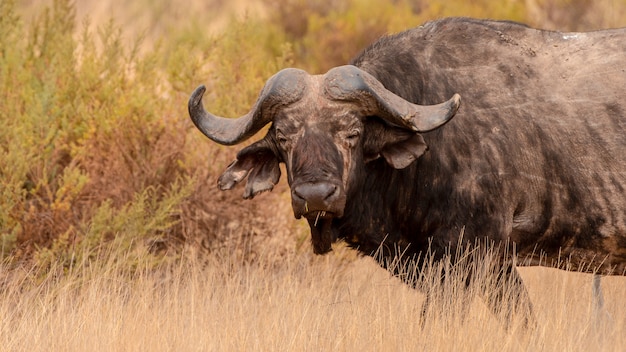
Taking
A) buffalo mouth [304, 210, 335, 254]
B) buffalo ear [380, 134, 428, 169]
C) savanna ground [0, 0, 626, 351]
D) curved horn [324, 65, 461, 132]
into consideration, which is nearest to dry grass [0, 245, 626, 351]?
savanna ground [0, 0, 626, 351]

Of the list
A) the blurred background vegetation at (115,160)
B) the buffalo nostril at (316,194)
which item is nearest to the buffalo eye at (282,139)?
the buffalo nostril at (316,194)

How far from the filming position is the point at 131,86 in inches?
340

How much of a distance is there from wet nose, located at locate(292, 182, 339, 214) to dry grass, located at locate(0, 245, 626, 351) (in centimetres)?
60

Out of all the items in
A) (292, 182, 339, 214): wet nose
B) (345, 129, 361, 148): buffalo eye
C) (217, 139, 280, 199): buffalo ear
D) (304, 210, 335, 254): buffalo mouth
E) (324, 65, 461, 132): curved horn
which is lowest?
(304, 210, 335, 254): buffalo mouth

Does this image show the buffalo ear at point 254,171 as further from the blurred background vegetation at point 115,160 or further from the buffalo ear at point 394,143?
the blurred background vegetation at point 115,160

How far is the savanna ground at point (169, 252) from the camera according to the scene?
562cm

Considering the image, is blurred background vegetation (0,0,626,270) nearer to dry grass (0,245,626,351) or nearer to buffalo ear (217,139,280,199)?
dry grass (0,245,626,351)

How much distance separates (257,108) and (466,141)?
118cm

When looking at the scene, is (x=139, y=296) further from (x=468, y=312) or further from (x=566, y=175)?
(x=566, y=175)

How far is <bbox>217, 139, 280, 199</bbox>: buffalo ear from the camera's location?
6.12 metres

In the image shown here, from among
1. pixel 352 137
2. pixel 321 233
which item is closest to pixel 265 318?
pixel 321 233

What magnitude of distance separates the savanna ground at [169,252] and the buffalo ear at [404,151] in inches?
24.2

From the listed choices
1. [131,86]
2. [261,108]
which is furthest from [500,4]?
[261,108]

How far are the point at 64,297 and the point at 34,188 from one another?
4.74 ft
